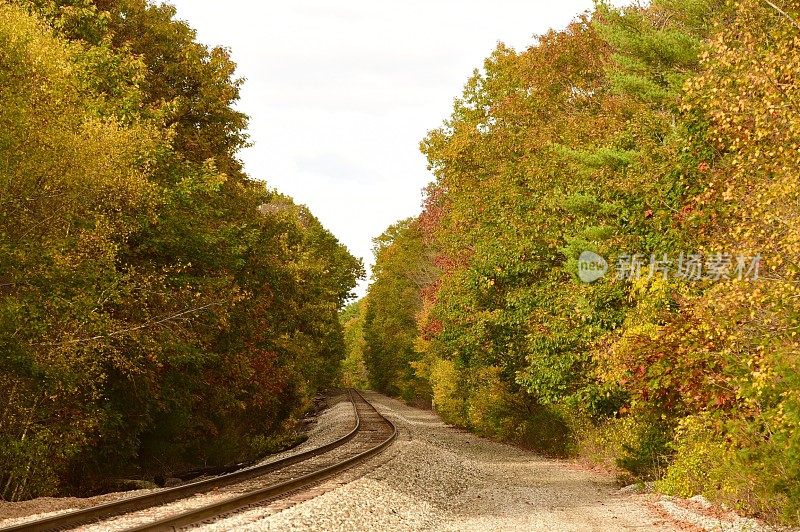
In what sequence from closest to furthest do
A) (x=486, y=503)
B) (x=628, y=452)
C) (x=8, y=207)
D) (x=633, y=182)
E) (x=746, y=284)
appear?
(x=746, y=284) < (x=8, y=207) < (x=486, y=503) < (x=633, y=182) < (x=628, y=452)

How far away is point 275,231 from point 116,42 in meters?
8.90

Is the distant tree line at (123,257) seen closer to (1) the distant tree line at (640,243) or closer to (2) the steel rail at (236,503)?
(2) the steel rail at (236,503)

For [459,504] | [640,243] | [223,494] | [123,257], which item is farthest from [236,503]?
[640,243]

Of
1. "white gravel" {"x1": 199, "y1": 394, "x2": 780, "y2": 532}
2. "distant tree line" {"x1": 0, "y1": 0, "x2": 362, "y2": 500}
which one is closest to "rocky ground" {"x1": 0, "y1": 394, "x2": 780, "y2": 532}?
"white gravel" {"x1": 199, "y1": 394, "x2": 780, "y2": 532}

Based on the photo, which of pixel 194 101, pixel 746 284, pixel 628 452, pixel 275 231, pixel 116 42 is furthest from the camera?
pixel 275 231

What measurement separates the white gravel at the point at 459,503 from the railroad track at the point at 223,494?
424 mm

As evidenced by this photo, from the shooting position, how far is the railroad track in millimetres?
10398

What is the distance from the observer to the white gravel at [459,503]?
11805mm

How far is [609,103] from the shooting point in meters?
25.2

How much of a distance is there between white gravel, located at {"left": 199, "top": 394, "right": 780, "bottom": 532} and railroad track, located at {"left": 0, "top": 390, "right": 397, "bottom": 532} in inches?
16.7

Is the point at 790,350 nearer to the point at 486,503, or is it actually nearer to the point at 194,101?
the point at 486,503

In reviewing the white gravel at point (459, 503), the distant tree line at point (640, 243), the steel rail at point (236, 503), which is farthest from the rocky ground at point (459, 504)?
the distant tree line at point (640, 243)

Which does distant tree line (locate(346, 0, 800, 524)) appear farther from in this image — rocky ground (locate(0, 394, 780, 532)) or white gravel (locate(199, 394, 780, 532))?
white gravel (locate(199, 394, 780, 532))

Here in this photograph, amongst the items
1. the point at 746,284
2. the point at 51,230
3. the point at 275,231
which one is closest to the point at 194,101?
the point at 275,231
